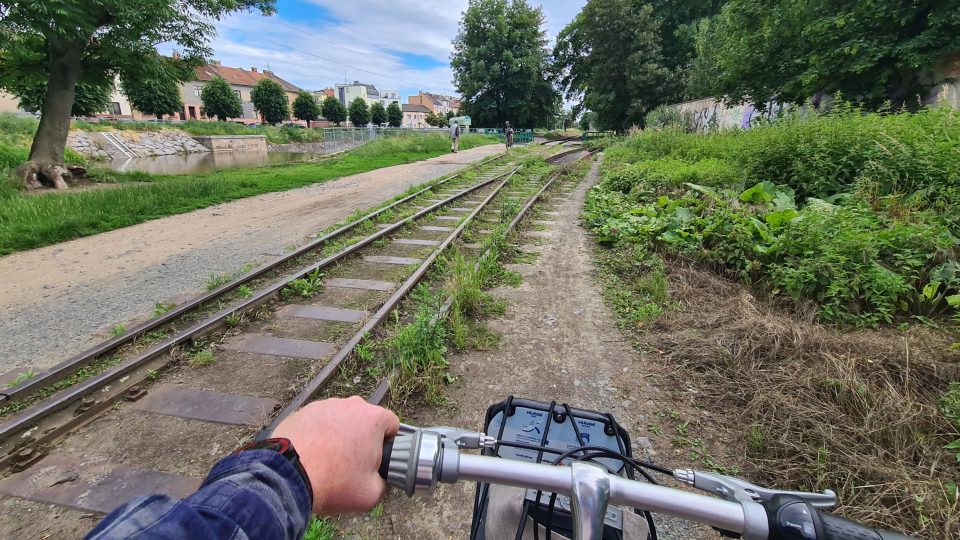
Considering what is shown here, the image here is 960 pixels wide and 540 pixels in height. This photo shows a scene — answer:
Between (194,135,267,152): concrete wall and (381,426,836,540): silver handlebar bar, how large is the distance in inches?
1844

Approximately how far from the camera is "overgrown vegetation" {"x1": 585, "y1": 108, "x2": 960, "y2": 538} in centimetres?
245

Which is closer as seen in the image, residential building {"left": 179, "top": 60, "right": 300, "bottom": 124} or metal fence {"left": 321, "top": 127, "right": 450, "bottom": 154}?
metal fence {"left": 321, "top": 127, "right": 450, "bottom": 154}

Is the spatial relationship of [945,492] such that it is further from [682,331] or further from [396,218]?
[396,218]

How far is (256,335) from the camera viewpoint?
438 cm

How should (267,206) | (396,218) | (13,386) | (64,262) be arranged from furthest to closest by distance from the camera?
(267,206) → (396,218) → (64,262) → (13,386)

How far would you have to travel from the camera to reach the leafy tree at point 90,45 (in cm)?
987

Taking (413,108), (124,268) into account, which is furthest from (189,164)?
(413,108)

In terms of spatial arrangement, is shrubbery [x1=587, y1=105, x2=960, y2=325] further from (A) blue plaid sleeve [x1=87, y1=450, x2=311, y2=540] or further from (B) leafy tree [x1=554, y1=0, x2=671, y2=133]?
(B) leafy tree [x1=554, y1=0, x2=671, y2=133]

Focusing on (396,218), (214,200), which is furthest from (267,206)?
(396,218)

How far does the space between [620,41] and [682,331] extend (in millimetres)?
35798

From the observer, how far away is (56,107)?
503 inches

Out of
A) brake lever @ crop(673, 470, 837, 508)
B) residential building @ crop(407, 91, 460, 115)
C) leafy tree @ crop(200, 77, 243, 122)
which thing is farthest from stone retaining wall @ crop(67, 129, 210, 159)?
residential building @ crop(407, 91, 460, 115)

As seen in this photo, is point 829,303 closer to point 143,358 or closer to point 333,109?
point 143,358

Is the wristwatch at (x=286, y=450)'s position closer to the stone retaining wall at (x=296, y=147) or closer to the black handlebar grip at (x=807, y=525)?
the black handlebar grip at (x=807, y=525)
